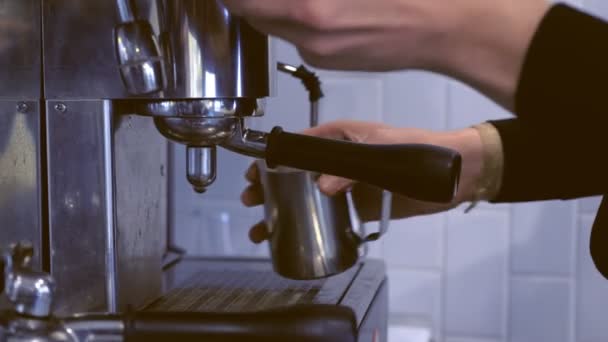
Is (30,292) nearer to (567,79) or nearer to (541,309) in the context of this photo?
(567,79)

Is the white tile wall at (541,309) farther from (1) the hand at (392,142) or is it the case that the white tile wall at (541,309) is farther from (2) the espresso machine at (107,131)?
(2) the espresso machine at (107,131)

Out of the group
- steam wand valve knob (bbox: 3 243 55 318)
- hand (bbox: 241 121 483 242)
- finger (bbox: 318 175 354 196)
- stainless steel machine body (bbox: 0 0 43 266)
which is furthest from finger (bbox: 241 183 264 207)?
steam wand valve knob (bbox: 3 243 55 318)

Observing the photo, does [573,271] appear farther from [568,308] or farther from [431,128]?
[431,128]

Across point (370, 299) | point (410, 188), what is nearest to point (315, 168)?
point (410, 188)

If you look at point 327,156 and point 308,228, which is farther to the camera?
point 308,228

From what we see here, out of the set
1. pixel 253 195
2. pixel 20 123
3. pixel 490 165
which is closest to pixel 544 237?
pixel 490 165

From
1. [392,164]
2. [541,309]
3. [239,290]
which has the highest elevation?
[392,164]

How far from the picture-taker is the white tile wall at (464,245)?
90 centimetres

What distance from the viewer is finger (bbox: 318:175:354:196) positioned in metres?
0.59

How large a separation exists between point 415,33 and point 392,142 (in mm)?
378

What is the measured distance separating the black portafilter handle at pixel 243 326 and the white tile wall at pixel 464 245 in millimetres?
552

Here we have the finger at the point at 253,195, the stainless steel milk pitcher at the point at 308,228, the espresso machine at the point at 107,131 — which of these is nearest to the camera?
the espresso machine at the point at 107,131

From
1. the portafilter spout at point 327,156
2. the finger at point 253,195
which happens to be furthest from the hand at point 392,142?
the portafilter spout at point 327,156

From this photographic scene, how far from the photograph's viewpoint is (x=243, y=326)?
1.25ft
